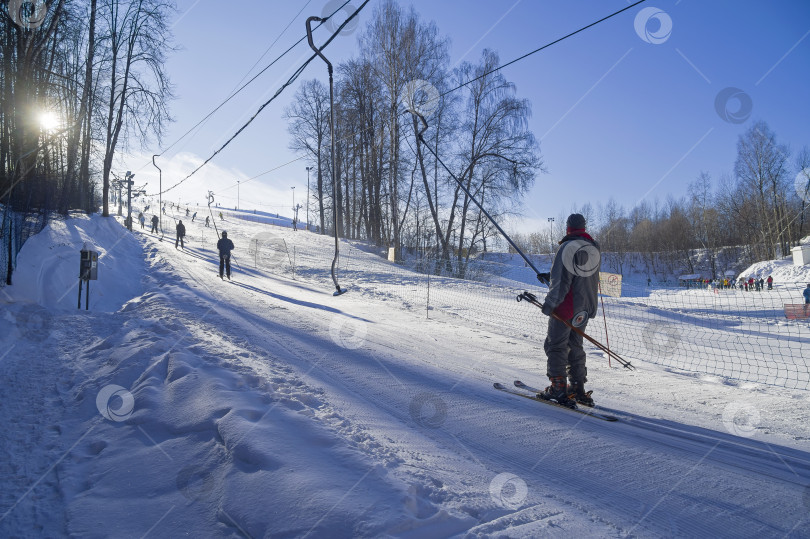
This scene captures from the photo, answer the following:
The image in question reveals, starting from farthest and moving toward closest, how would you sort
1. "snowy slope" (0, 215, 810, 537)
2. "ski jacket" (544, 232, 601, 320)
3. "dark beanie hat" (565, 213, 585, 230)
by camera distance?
"dark beanie hat" (565, 213, 585, 230)
"ski jacket" (544, 232, 601, 320)
"snowy slope" (0, 215, 810, 537)

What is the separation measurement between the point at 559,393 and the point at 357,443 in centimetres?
228

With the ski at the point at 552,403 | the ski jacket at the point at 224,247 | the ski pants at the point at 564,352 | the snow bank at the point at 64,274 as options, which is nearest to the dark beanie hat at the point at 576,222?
the ski pants at the point at 564,352

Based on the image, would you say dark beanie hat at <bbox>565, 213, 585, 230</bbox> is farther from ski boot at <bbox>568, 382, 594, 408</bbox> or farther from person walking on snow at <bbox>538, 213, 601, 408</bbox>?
ski boot at <bbox>568, 382, 594, 408</bbox>

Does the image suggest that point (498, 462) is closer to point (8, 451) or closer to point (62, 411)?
point (8, 451)

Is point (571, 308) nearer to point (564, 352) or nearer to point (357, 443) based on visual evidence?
point (564, 352)

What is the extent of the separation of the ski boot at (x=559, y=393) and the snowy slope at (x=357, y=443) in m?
0.27

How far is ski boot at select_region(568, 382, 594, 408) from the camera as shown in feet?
14.1

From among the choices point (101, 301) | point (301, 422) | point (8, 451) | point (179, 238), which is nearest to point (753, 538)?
point (301, 422)

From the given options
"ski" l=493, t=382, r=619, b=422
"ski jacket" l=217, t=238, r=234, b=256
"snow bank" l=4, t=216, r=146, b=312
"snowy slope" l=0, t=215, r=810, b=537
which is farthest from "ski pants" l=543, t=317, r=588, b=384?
"ski jacket" l=217, t=238, r=234, b=256

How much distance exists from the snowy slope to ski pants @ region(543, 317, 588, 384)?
473 mm

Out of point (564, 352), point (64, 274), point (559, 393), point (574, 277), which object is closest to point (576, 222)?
point (574, 277)

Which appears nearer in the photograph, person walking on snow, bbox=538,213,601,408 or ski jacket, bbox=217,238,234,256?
person walking on snow, bbox=538,213,601,408

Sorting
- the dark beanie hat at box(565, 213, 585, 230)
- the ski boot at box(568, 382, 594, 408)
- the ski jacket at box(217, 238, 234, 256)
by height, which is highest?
the ski jacket at box(217, 238, 234, 256)

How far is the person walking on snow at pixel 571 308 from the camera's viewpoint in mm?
4277
